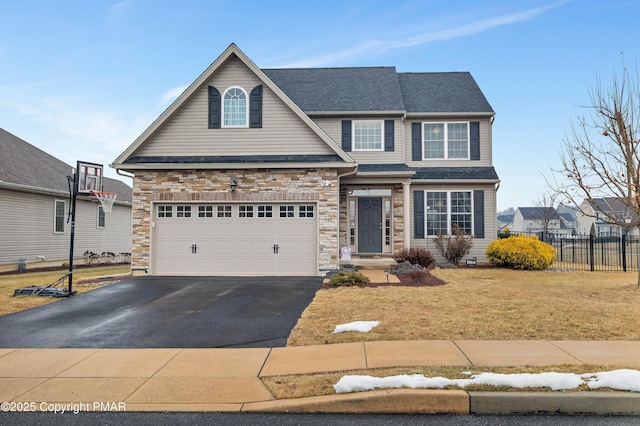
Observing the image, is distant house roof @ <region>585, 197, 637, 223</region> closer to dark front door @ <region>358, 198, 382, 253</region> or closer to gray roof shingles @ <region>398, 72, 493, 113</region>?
gray roof shingles @ <region>398, 72, 493, 113</region>

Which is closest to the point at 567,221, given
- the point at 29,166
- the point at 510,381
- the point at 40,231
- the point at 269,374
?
the point at 40,231

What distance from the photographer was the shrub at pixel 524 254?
14984mm

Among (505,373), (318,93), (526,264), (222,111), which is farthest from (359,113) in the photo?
(505,373)

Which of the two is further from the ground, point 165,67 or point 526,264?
point 165,67

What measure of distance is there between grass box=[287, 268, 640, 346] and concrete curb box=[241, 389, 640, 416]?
219 centimetres

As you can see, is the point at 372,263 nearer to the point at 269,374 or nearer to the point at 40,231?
the point at 269,374

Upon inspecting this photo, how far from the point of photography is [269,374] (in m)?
5.14

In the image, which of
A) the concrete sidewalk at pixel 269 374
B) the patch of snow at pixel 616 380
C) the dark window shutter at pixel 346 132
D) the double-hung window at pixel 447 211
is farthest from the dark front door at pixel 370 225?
the patch of snow at pixel 616 380

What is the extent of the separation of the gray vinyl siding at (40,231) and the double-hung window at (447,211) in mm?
17349

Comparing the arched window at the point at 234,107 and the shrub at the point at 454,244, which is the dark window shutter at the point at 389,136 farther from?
the arched window at the point at 234,107

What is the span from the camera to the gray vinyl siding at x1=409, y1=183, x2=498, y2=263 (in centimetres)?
1697

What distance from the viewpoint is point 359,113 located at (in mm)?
16969

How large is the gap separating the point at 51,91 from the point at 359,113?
1555 cm

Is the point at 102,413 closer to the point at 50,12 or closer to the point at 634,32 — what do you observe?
the point at 50,12
